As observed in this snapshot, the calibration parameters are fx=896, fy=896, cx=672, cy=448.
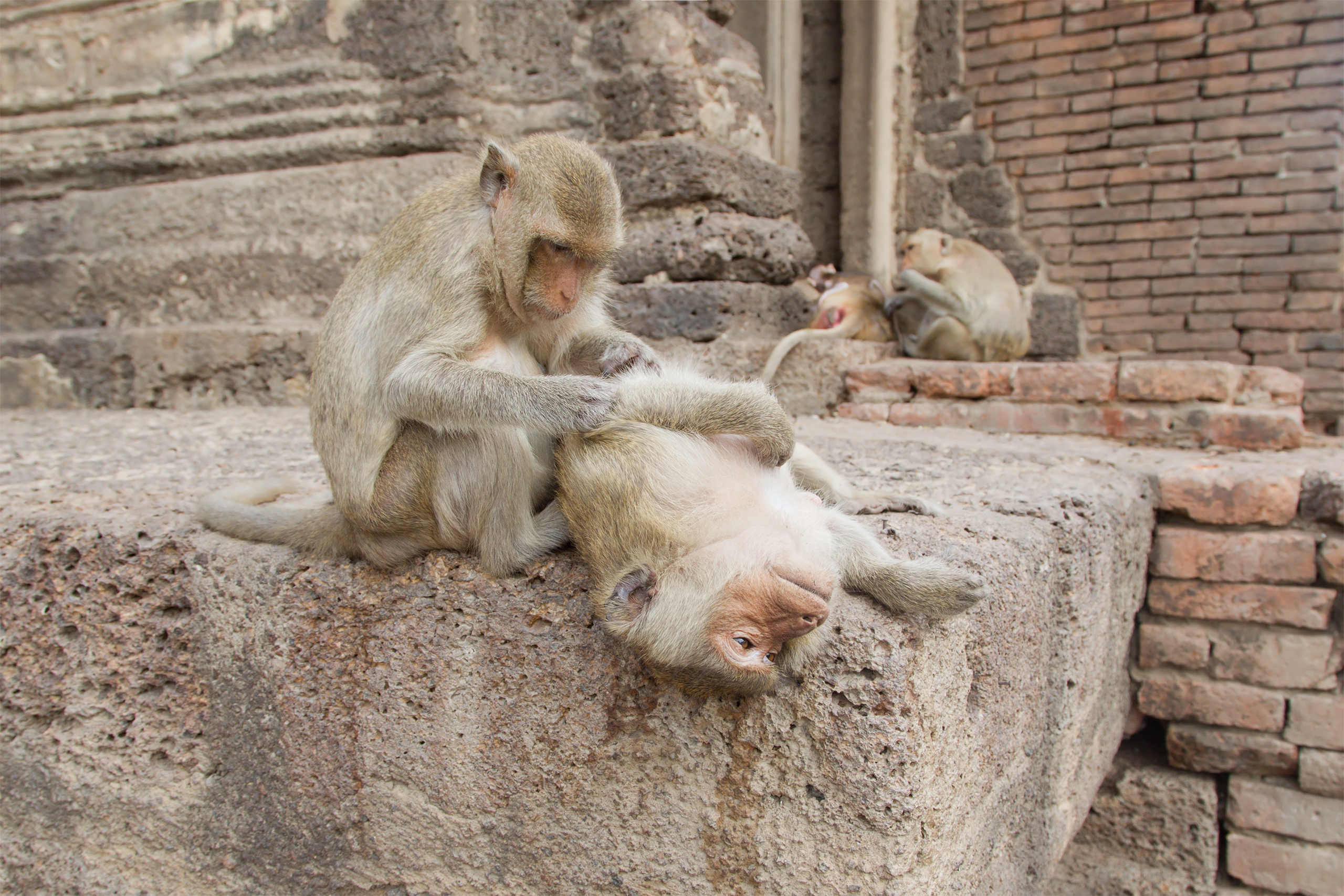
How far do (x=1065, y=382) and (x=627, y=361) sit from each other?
305 cm

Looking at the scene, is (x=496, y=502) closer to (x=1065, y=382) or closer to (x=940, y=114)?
(x=1065, y=382)

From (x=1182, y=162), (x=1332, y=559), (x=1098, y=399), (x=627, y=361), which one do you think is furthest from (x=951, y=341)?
(x=627, y=361)

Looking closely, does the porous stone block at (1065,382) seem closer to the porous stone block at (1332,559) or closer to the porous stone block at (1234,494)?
the porous stone block at (1234,494)

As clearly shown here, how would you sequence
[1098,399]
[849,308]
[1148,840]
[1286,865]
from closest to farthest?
[1286,865]
[1148,840]
[1098,399]
[849,308]

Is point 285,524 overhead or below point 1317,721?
overhead

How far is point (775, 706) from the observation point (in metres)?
1.48

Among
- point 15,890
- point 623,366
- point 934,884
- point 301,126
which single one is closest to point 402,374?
point 623,366

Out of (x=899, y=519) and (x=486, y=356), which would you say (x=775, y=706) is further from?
(x=486, y=356)

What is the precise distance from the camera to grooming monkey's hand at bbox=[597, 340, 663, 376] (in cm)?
177

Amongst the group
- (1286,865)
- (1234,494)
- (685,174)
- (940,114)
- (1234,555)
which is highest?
(940,114)

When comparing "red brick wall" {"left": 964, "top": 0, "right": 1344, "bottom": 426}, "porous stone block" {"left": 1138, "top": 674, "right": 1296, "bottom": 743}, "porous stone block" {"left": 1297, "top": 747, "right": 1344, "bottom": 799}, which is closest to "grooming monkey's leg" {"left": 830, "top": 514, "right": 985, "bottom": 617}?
"porous stone block" {"left": 1138, "top": 674, "right": 1296, "bottom": 743}

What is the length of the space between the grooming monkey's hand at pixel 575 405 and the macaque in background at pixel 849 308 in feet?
10.9

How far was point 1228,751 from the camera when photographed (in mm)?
3031

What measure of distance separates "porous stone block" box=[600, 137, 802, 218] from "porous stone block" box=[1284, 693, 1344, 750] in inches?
Answer: 121
